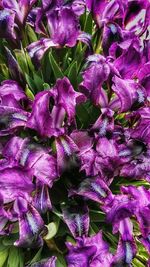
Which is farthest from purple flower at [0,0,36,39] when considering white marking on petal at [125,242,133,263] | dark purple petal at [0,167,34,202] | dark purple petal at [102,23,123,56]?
white marking on petal at [125,242,133,263]

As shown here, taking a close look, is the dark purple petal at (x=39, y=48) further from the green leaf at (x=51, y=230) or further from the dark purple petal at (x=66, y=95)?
the green leaf at (x=51, y=230)

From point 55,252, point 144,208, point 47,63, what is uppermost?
point 47,63

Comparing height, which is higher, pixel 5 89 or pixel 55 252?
pixel 5 89

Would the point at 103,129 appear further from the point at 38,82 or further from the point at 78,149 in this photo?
the point at 38,82

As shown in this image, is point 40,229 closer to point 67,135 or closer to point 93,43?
point 67,135

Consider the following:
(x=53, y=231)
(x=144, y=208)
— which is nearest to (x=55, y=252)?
(x=53, y=231)

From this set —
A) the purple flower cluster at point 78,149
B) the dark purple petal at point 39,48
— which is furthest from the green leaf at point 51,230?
the dark purple petal at point 39,48

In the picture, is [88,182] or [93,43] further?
[93,43]

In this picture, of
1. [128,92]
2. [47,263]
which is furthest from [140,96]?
[47,263]
